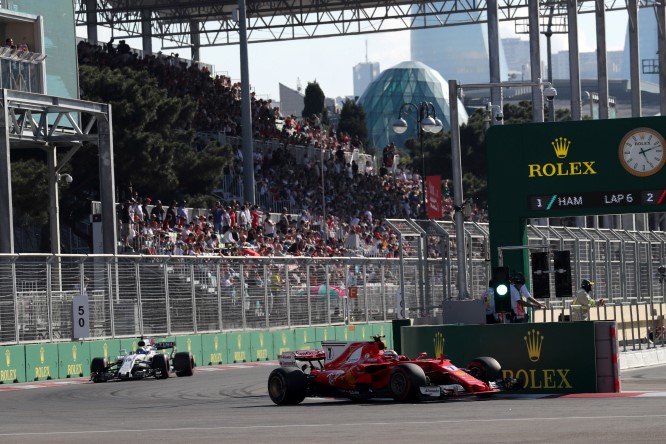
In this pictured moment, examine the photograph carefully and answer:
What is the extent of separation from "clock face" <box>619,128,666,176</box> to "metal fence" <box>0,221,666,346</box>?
3.12 meters

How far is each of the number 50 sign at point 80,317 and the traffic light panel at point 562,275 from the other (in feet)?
34.8

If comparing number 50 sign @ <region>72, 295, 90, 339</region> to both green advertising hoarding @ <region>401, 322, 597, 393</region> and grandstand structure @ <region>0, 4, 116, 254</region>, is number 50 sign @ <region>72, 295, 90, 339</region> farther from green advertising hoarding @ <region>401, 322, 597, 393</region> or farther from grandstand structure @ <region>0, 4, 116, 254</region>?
green advertising hoarding @ <region>401, 322, 597, 393</region>

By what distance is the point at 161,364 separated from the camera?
28359 mm

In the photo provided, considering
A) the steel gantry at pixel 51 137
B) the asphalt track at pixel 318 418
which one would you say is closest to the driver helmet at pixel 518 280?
the asphalt track at pixel 318 418

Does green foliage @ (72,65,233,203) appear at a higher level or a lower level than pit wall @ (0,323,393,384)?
higher

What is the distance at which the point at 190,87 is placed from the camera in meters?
59.2

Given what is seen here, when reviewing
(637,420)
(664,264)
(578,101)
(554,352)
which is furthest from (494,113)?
(637,420)

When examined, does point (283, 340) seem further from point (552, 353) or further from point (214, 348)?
point (552, 353)

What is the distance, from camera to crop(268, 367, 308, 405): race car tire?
20656 millimetres

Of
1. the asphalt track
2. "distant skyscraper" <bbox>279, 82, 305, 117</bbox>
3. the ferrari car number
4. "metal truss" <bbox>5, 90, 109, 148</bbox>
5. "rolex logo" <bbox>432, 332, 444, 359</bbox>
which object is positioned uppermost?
"distant skyscraper" <bbox>279, 82, 305, 117</bbox>

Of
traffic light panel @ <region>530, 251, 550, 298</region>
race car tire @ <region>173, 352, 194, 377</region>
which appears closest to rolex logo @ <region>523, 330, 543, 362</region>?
traffic light panel @ <region>530, 251, 550, 298</region>

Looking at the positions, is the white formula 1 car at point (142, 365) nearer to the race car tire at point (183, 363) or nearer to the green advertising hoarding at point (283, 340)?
the race car tire at point (183, 363)

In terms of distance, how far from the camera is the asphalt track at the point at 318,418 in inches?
581

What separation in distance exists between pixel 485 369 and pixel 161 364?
31.1 ft
